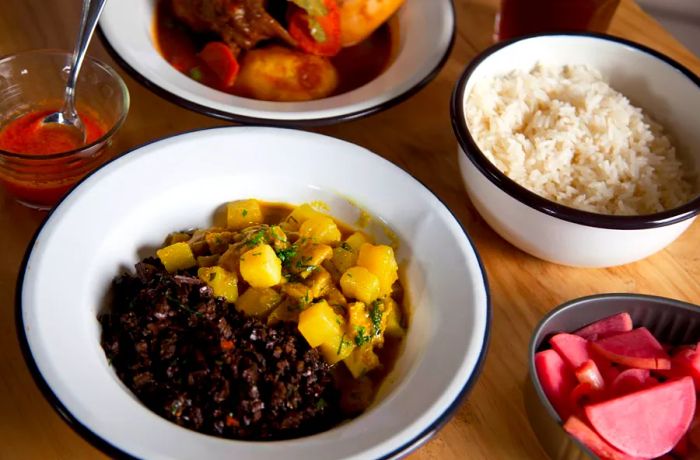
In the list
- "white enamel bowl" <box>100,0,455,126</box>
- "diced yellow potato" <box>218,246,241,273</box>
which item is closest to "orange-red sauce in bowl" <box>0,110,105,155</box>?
"white enamel bowl" <box>100,0,455,126</box>

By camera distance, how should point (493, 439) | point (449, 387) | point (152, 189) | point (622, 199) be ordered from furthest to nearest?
point (622, 199) → point (152, 189) → point (493, 439) → point (449, 387)

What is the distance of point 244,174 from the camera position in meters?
2.03

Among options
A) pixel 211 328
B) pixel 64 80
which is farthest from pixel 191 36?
pixel 211 328

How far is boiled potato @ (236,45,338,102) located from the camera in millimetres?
2531

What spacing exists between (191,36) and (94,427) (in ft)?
5.76

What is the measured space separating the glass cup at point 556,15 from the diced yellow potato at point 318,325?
1.49 m

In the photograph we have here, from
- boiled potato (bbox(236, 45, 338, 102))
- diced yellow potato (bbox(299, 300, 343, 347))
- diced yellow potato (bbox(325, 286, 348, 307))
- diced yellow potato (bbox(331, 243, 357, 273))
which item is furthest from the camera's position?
boiled potato (bbox(236, 45, 338, 102))

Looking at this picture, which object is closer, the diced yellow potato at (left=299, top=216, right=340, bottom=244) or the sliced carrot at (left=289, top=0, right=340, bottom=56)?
the diced yellow potato at (left=299, top=216, right=340, bottom=244)

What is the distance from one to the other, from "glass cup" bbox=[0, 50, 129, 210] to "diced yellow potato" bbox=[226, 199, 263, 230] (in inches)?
16.3

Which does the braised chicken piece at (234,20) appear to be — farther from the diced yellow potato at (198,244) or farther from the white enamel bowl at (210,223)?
the diced yellow potato at (198,244)

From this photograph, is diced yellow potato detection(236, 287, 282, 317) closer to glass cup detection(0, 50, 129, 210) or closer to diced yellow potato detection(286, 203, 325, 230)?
diced yellow potato detection(286, 203, 325, 230)

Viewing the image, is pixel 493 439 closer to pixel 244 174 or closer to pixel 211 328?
pixel 211 328

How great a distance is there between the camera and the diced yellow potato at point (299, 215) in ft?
6.56

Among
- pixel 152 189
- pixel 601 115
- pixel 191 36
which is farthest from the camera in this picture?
pixel 191 36
